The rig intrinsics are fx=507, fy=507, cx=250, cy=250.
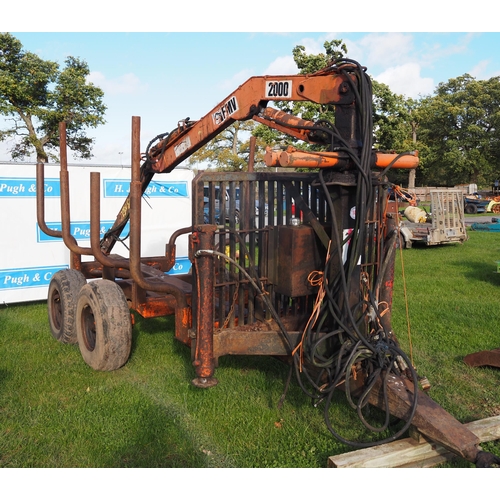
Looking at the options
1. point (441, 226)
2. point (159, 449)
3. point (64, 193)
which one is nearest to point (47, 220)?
point (64, 193)

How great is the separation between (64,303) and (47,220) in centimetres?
299

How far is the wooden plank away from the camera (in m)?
3.29

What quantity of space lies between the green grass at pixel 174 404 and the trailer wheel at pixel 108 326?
0.74ft

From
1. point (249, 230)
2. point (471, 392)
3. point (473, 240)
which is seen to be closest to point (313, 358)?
point (249, 230)

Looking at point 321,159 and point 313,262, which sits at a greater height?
point 321,159

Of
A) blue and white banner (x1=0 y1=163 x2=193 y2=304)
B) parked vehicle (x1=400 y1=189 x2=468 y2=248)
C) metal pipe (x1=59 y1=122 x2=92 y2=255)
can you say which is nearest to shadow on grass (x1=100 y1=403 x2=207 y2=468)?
metal pipe (x1=59 y1=122 x2=92 y2=255)

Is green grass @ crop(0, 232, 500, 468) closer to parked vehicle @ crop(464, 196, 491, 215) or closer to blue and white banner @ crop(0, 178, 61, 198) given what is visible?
blue and white banner @ crop(0, 178, 61, 198)

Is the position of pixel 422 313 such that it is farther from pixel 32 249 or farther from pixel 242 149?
pixel 242 149

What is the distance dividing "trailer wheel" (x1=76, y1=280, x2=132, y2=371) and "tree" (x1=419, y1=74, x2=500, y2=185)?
47.2 metres

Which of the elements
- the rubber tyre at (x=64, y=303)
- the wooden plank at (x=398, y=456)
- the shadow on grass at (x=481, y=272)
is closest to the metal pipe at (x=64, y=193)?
the rubber tyre at (x=64, y=303)

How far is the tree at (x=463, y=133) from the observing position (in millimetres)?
47656

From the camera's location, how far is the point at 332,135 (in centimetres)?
355

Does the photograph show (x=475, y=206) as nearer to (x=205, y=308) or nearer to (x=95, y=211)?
(x=95, y=211)

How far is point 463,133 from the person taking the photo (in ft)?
161
